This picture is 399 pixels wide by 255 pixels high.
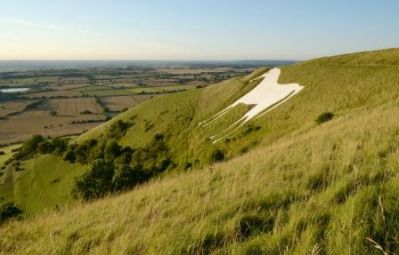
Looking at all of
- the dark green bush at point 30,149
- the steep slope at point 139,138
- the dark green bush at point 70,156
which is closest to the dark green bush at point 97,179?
A: the steep slope at point 139,138

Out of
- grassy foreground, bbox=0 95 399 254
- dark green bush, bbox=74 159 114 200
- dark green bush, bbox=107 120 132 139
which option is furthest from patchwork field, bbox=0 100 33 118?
grassy foreground, bbox=0 95 399 254

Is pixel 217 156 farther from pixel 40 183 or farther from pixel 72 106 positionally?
pixel 72 106

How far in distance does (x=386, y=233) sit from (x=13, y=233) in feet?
22.7

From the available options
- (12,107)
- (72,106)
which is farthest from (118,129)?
(12,107)

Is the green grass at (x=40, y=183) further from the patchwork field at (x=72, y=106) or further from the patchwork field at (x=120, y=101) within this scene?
the patchwork field at (x=72, y=106)

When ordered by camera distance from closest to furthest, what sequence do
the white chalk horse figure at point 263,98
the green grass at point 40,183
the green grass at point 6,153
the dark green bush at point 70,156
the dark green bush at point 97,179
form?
1. the white chalk horse figure at point 263,98
2. the dark green bush at point 97,179
3. the green grass at point 40,183
4. the dark green bush at point 70,156
5. the green grass at point 6,153

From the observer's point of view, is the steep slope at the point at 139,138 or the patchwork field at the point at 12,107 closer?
the steep slope at the point at 139,138

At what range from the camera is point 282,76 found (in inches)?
2200

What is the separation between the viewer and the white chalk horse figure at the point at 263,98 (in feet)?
139

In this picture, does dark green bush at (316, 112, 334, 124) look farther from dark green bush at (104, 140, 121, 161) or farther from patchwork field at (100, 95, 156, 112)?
patchwork field at (100, 95, 156, 112)

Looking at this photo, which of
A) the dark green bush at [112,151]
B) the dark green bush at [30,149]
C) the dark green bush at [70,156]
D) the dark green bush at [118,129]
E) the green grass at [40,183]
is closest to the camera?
the green grass at [40,183]

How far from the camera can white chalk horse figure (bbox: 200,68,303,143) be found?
139 ft

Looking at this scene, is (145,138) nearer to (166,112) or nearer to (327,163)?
(166,112)

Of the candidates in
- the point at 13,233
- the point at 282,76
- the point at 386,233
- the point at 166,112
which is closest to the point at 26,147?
the point at 166,112
